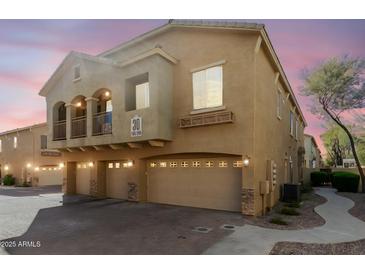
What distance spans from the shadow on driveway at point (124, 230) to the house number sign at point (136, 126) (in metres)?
3.59

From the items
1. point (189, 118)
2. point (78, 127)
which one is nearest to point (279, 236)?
point (189, 118)

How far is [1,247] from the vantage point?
6.68 metres

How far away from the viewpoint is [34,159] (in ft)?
82.2

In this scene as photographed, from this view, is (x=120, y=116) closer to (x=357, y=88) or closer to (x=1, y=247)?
(x=1, y=247)

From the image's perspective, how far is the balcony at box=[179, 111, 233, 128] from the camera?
10031 millimetres

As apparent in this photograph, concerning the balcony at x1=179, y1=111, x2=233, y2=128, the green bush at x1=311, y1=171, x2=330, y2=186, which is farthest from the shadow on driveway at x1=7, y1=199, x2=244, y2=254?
the green bush at x1=311, y1=171, x2=330, y2=186

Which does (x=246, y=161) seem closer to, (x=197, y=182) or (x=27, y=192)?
(x=197, y=182)

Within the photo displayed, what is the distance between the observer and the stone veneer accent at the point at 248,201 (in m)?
9.55

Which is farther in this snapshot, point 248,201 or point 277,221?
point 248,201

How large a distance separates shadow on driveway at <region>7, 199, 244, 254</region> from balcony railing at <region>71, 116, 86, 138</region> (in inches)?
191

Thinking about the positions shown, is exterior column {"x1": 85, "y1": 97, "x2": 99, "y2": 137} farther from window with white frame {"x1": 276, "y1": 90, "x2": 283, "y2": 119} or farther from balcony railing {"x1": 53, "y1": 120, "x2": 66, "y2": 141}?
window with white frame {"x1": 276, "y1": 90, "x2": 283, "y2": 119}

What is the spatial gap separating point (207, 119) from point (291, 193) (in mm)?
6776

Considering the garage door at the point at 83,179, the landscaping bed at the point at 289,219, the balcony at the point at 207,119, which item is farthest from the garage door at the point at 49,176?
the landscaping bed at the point at 289,219
